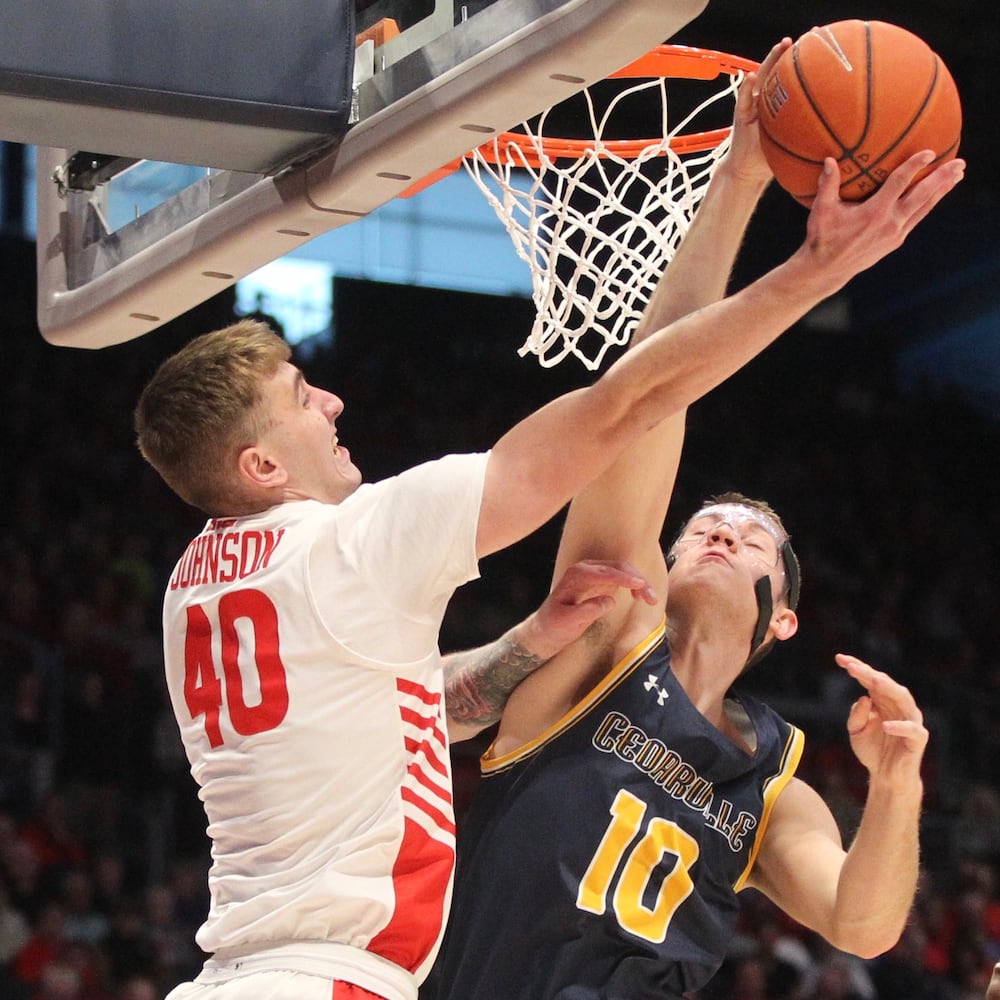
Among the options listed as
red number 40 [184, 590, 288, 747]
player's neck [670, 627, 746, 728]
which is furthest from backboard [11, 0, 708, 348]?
player's neck [670, 627, 746, 728]

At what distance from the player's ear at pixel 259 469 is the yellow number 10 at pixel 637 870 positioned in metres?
0.99

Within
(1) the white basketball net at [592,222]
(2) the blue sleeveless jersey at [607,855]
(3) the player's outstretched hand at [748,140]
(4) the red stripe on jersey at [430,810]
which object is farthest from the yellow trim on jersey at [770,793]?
(3) the player's outstretched hand at [748,140]

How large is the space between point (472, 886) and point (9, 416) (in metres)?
8.17

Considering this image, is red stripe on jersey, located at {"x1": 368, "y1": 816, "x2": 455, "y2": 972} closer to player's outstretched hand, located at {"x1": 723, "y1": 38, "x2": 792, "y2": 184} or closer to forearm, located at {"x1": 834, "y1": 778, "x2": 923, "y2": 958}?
forearm, located at {"x1": 834, "y1": 778, "x2": 923, "y2": 958}

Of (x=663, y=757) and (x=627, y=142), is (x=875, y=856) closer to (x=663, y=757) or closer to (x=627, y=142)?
(x=663, y=757)

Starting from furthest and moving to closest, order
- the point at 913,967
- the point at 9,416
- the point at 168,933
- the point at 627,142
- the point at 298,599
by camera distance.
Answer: the point at 9,416 → the point at 913,967 → the point at 168,933 → the point at 627,142 → the point at 298,599

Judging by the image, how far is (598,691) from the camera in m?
2.97

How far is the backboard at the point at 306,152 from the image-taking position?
2.15m

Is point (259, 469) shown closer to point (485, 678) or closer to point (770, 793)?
point (485, 678)

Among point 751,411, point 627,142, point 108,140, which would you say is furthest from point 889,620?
point 108,140

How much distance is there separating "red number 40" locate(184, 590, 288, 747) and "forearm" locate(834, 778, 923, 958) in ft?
4.02

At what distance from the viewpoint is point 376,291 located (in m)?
13.5

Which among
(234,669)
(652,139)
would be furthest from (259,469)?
(652,139)

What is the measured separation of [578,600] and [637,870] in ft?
1.92
